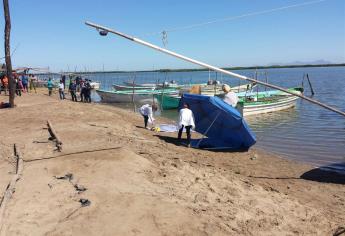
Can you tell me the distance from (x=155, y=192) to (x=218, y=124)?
21.9ft

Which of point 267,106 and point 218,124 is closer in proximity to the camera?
point 218,124

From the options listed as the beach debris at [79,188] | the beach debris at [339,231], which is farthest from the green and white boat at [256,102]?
the beach debris at [79,188]

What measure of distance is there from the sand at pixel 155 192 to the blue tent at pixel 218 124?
0.77 m

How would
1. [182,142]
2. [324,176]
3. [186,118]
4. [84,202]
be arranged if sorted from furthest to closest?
[182,142] < [186,118] < [324,176] < [84,202]

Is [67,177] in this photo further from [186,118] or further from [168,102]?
[168,102]

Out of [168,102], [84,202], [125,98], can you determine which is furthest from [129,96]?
[84,202]

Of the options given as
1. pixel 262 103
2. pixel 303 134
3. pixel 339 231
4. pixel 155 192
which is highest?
pixel 155 192

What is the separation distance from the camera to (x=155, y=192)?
729 centimetres

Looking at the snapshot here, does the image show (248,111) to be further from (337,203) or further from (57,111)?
(337,203)

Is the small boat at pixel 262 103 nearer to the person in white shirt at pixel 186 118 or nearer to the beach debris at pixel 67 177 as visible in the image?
the person in white shirt at pixel 186 118

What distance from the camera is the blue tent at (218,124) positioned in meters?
13.0

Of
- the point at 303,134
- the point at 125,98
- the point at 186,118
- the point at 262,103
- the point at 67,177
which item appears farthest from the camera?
the point at 125,98

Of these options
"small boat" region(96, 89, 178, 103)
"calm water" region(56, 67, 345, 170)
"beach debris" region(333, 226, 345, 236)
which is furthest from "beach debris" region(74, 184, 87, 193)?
"small boat" region(96, 89, 178, 103)

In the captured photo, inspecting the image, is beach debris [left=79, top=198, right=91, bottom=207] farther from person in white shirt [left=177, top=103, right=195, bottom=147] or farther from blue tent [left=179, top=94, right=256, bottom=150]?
blue tent [left=179, top=94, right=256, bottom=150]
